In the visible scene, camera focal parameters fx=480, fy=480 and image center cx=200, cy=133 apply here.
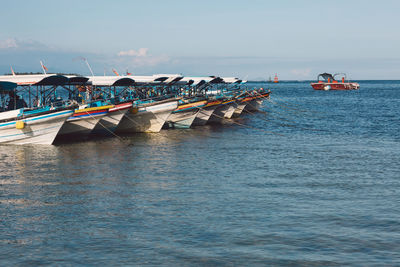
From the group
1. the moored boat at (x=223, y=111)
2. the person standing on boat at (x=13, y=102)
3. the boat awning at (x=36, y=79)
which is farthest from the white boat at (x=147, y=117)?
the moored boat at (x=223, y=111)

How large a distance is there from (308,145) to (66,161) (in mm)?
16259

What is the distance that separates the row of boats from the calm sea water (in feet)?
5.39

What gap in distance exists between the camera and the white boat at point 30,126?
97.4ft

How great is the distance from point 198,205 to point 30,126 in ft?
55.7

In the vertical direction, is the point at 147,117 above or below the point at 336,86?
below

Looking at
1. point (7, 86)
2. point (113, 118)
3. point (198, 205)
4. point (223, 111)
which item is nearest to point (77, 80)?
point (113, 118)

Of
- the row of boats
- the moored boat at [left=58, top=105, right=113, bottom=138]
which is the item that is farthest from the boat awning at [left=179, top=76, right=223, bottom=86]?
the moored boat at [left=58, top=105, right=113, bottom=138]

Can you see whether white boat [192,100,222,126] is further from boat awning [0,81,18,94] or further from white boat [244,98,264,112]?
white boat [244,98,264,112]

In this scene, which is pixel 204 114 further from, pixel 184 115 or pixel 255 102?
pixel 255 102

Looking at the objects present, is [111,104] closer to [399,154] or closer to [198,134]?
[198,134]

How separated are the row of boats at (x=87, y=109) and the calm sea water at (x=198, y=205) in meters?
1.64

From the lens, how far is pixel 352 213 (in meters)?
16.1

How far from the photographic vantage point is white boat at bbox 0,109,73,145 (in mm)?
29688

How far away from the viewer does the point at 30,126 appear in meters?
30.1
